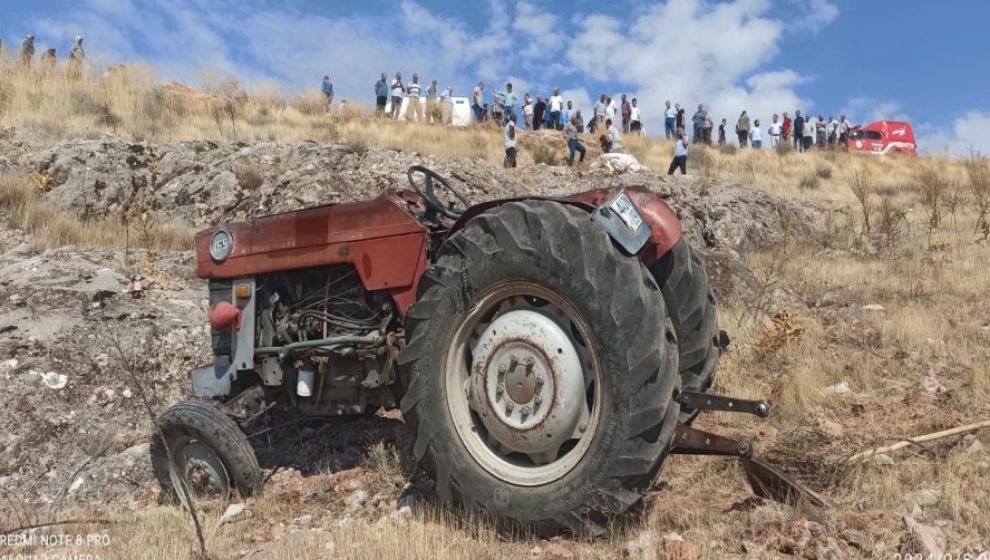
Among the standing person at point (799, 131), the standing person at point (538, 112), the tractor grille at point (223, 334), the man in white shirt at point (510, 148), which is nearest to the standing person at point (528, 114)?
the standing person at point (538, 112)

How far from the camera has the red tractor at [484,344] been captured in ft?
9.88

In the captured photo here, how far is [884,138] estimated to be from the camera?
33.8m

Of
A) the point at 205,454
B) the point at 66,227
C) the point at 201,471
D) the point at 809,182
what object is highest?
the point at 809,182

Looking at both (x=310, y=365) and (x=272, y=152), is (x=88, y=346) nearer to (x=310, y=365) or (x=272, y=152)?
(x=310, y=365)

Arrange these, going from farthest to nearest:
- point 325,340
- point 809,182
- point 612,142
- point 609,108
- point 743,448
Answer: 1. point 609,108
2. point 809,182
3. point 612,142
4. point 325,340
5. point 743,448

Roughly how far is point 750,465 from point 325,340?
243 centimetres

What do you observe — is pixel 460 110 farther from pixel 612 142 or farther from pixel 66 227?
pixel 66 227

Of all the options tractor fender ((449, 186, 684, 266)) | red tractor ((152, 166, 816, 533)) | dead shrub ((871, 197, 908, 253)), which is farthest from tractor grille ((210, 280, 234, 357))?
dead shrub ((871, 197, 908, 253))

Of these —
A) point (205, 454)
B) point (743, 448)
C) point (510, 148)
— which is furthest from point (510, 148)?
point (743, 448)

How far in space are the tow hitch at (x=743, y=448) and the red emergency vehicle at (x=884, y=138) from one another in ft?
109

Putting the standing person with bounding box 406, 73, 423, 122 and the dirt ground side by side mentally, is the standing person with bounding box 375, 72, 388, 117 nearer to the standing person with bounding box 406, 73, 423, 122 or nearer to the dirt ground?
the standing person with bounding box 406, 73, 423, 122

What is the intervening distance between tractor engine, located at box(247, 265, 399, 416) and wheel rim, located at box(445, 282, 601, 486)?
0.78 m

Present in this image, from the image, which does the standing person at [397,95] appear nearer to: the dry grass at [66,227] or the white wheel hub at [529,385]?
the dry grass at [66,227]

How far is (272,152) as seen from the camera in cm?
1294
